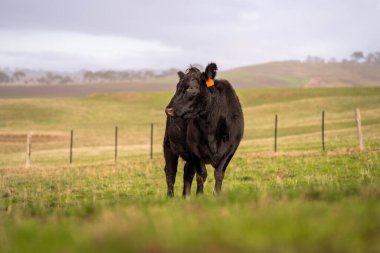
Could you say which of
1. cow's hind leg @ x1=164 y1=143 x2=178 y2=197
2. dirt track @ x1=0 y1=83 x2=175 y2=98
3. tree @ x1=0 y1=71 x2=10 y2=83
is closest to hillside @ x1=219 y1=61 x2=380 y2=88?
dirt track @ x1=0 y1=83 x2=175 y2=98

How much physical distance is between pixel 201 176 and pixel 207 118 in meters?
1.15

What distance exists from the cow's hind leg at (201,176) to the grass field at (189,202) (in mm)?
357

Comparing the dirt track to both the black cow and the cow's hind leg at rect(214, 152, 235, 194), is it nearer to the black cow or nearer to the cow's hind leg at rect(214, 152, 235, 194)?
the black cow

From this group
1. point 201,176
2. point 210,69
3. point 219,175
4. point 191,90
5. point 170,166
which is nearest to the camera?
point 219,175

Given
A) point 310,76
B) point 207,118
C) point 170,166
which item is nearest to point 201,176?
point 207,118

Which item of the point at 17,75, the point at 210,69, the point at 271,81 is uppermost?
the point at 17,75

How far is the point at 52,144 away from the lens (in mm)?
46250

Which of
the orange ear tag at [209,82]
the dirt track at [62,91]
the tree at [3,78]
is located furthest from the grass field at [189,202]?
the tree at [3,78]

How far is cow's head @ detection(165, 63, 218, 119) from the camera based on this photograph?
9.96m

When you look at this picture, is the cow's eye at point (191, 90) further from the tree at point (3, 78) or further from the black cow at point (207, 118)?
the tree at point (3, 78)

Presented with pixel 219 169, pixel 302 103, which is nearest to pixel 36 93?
pixel 302 103

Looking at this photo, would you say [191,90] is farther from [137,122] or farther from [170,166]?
[137,122]

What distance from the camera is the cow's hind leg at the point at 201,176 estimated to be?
34.3 ft

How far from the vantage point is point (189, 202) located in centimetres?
666
